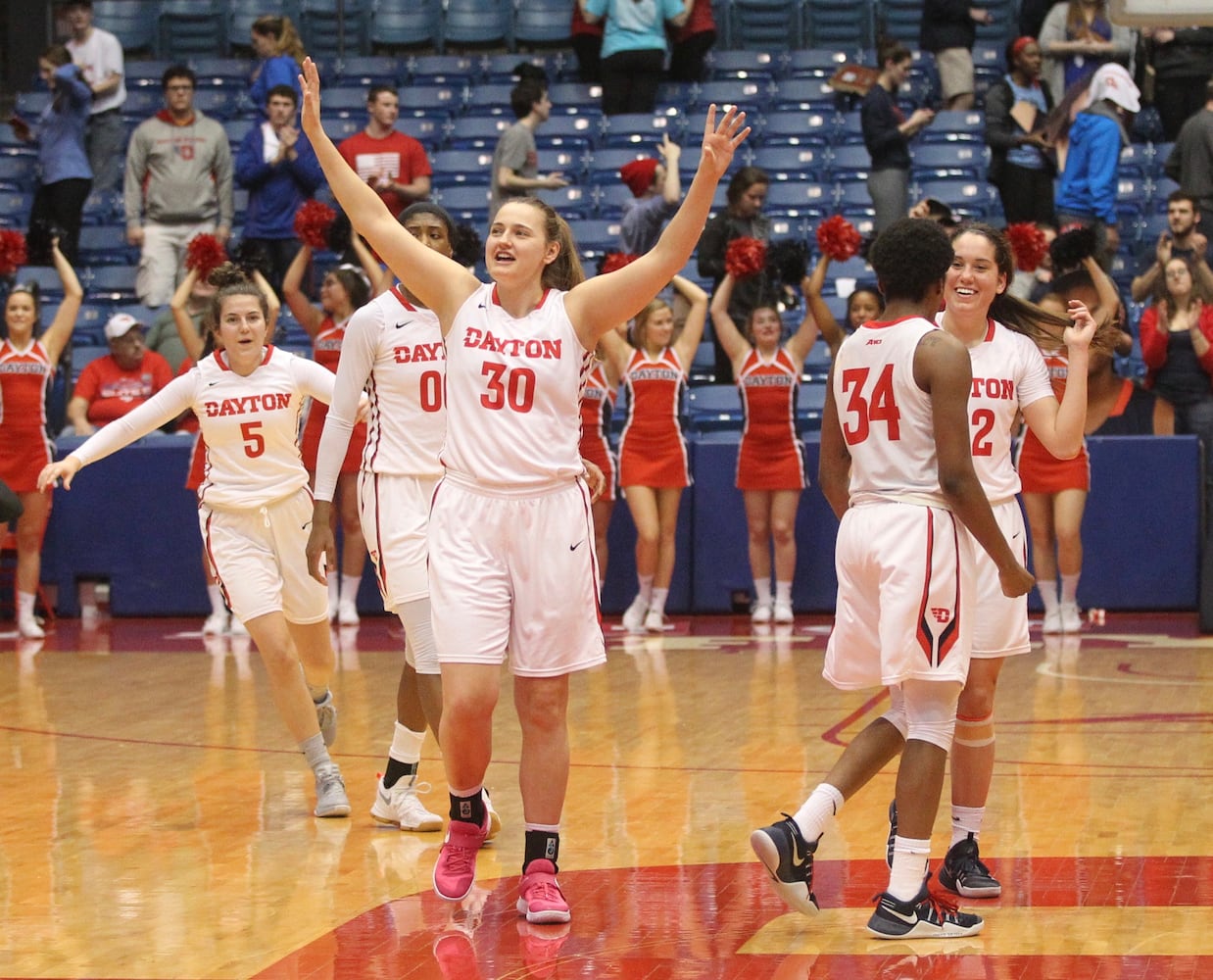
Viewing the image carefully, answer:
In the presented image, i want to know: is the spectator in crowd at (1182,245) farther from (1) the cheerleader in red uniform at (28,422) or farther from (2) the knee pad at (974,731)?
(2) the knee pad at (974,731)

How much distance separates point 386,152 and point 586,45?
9.60ft

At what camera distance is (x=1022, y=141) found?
1420 centimetres

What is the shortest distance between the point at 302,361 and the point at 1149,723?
13.3 ft

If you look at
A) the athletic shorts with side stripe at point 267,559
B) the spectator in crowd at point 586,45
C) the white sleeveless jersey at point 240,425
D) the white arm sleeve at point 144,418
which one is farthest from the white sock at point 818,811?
the spectator in crowd at point 586,45

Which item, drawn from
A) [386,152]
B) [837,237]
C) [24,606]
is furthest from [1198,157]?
[24,606]

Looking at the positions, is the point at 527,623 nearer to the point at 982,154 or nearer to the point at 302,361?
the point at 302,361

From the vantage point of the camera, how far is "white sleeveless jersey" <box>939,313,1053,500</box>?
5207 millimetres

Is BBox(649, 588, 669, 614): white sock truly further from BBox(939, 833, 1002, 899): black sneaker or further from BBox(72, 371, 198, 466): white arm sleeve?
BBox(939, 833, 1002, 899): black sneaker

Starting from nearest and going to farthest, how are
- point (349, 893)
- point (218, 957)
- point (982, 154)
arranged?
point (218, 957)
point (349, 893)
point (982, 154)

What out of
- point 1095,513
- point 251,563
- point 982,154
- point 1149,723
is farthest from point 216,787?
point 982,154

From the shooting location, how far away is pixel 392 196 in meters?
13.6

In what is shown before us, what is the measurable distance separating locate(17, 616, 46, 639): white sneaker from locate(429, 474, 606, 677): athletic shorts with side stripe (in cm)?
776

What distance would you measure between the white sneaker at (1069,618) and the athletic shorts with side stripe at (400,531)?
643 cm

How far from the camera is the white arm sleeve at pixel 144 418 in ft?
21.5
